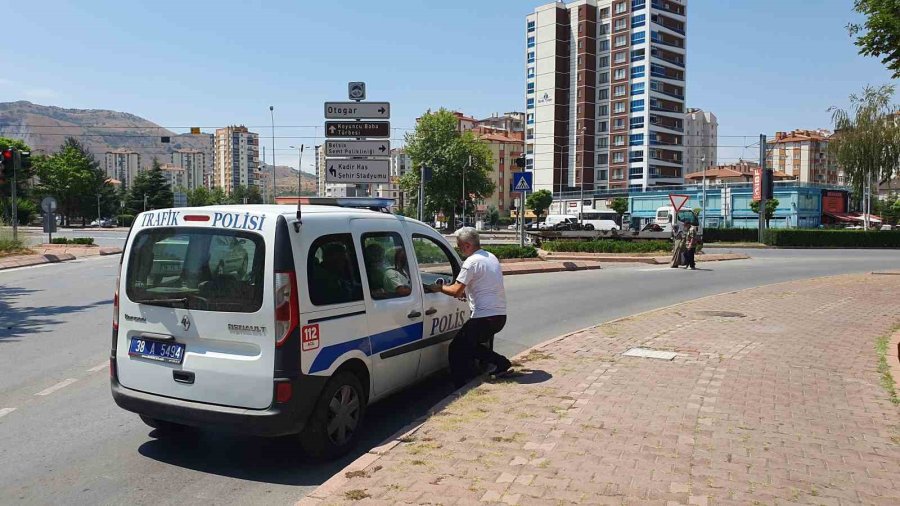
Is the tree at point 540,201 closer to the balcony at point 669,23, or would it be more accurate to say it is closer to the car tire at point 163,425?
the balcony at point 669,23

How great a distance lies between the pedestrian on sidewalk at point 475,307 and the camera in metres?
6.70

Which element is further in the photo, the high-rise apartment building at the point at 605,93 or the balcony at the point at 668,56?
the high-rise apartment building at the point at 605,93

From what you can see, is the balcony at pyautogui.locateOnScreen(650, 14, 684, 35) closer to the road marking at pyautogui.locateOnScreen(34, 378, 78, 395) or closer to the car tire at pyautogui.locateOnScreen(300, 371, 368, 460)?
the road marking at pyautogui.locateOnScreen(34, 378, 78, 395)

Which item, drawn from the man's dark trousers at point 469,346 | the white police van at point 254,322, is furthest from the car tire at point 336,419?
the man's dark trousers at point 469,346

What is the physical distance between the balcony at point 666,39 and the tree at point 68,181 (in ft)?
244

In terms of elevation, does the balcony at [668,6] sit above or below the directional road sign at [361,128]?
above

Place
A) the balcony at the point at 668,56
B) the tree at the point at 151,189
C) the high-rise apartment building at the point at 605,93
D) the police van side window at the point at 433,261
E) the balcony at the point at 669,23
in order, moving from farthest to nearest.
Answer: the high-rise apartment building at the point at 605,93, the balcony at the point at 668,56, the balcony at the point at 669,23, the tree at the point at 151,189, the police van side window at the point at 433,261

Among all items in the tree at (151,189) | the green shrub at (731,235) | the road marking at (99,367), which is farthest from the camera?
the tree at (151,189)

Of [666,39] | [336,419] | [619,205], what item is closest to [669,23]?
[666,39]

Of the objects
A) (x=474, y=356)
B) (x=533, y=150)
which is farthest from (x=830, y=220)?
(x=474, y=356)

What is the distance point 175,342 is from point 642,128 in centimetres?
9270

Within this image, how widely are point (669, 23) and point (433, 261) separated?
95.1m

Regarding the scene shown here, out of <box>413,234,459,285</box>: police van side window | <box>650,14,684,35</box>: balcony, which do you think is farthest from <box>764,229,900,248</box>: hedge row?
<box>650,14,684,35</box>: balcony

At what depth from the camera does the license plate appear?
4.88 m
